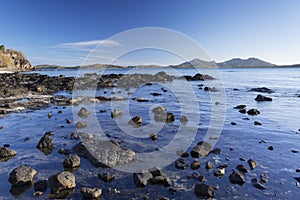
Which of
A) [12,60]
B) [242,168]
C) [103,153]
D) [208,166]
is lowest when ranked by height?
[242,168]

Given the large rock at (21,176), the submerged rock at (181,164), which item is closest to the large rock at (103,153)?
the submerged rock at (181,164)

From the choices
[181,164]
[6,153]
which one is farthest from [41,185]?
[181,164]

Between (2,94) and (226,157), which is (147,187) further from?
(2,94)

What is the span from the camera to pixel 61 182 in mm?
7777

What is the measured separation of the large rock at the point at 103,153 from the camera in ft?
32.8

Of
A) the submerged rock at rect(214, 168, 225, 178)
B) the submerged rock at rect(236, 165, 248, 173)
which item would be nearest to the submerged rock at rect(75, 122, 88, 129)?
the submerged rock at rect(214, 168, 225, 178)

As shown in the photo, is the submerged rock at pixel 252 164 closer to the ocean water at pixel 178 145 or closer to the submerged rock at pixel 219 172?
the ocean water at pixel 178 145

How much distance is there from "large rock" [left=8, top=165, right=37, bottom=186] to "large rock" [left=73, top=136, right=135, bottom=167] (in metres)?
2.59

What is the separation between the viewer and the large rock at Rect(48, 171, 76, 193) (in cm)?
769

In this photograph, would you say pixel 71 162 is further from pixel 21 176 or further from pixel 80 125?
pixel 80 125

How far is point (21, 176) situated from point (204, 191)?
7.03 meters

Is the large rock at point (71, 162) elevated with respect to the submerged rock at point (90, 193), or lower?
elevated

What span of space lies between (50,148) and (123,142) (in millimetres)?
4125

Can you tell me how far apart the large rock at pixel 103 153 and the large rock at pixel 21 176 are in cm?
259
